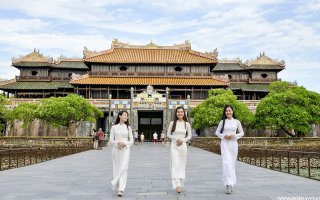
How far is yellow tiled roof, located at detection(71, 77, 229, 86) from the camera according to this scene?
174 feet

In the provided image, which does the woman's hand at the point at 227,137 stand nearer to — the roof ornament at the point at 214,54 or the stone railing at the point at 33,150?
the stone railing at the point at 33,150

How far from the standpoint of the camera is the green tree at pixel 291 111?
127 ft

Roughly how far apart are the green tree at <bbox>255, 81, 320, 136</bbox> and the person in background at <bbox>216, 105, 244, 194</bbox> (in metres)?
31.3

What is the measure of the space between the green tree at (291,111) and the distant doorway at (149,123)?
58.2ft

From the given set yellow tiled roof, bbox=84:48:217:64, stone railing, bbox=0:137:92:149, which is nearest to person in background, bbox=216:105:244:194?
stone railing, bbox=0:137:92:149

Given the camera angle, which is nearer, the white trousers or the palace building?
the white trousers

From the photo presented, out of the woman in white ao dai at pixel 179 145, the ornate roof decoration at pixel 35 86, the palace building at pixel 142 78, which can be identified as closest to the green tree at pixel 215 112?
the palace building at pixel 142 78

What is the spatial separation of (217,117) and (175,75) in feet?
57.4

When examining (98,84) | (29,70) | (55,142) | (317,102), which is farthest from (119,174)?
(29,70)

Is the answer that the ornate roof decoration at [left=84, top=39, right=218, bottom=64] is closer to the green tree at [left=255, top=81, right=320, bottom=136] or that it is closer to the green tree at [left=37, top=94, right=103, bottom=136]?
the green tree at [left=37, top=94, right=103, bottom=136]

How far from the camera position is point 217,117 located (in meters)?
40.7

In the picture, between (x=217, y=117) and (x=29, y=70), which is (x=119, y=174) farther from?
(x=29, y=70)

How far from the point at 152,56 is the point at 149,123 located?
1101 cm

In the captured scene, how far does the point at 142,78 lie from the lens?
56.3m
